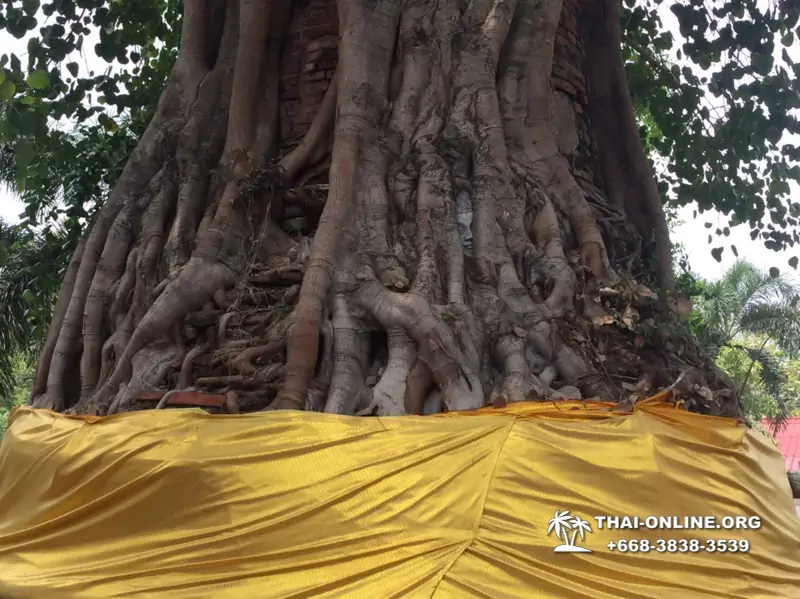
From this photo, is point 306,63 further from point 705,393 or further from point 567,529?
point 567,529

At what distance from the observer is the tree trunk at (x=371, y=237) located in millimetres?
3594

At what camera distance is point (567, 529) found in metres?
2.38

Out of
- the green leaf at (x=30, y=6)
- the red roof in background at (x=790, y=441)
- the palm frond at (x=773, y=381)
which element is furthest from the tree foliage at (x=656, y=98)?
the red roof in background at (x=790, y=441)

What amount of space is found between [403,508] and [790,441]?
17.6 meters

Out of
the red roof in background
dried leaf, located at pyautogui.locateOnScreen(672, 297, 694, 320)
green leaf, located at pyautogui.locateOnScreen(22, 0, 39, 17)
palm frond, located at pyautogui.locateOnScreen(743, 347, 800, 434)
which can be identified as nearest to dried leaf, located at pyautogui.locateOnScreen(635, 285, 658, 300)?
dried leaf, located at pyautogui.locateOnScreen(672, 297, 694, 320)

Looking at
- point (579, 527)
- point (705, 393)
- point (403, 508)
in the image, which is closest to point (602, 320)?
point (705, 393)

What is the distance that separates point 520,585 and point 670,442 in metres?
0.76

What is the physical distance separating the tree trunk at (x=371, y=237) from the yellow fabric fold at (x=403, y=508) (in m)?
0.64

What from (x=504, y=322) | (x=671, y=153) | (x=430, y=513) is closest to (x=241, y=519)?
(x=430, y=513)

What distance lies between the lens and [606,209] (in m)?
5.04

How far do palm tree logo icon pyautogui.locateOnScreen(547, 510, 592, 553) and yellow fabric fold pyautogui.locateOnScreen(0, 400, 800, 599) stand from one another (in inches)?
0.6

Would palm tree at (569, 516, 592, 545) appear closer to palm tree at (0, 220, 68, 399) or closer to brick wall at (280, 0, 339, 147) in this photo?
brick wall at (280, 0, 339, 147)

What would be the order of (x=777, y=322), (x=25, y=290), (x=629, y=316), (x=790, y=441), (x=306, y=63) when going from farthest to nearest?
(x=790, y=441)
(x=777, y=322)
(x=25, y=290)
(x=306, y=63)
(x=629, y=316)

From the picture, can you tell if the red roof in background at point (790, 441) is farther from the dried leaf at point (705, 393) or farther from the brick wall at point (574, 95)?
the dried leaf at point (705, 393)
